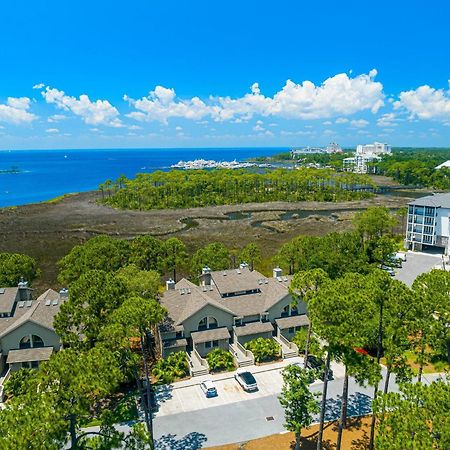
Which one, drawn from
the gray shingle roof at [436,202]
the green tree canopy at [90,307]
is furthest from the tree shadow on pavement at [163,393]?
the gray shingle roof at [436,202]

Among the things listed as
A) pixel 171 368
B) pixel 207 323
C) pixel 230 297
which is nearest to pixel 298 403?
pixel 171 368

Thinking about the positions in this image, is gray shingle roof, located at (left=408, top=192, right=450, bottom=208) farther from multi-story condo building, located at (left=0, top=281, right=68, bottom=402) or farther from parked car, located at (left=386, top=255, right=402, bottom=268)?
multi-story condo building, located at (left=0, top=281, right=68, bottom=402)

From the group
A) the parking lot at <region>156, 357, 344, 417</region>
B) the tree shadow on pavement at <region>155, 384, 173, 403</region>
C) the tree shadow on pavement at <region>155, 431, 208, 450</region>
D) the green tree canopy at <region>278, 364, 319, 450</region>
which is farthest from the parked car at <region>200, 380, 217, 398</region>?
the green tree canopy at <region>278, 364, 319, 450</region>

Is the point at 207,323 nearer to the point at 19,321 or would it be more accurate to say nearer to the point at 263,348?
the point at 263,348

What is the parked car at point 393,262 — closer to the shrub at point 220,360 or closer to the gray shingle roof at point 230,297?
the gray shingle roof at point 230,297

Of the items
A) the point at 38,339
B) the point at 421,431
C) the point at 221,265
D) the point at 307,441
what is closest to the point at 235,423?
the point at 307,441

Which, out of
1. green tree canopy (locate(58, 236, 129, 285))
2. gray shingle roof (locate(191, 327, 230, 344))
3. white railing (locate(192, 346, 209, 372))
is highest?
green tree canopy (locate(58, 236, 129, 285))

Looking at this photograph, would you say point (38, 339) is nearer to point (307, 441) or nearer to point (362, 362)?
point (307, 441)
